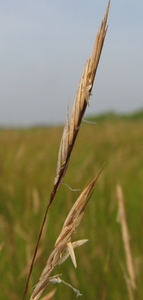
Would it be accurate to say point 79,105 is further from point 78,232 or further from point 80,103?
point 78,232

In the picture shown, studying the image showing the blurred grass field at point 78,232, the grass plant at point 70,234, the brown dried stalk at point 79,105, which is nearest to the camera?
the brown dried stalk at point 79,105

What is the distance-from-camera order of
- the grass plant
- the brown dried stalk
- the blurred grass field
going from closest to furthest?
1. the brown dried stalk
2. the grass plant
3. the blurred grass field

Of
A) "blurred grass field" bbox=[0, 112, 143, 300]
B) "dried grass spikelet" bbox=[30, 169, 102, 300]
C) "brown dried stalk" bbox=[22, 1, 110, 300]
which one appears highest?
"brown dried stalk" bbox=[22, 1, 110, 300]

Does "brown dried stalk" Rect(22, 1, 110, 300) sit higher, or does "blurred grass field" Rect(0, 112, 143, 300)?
"brown dried stalk" Rect(22, 1, 110, 300)

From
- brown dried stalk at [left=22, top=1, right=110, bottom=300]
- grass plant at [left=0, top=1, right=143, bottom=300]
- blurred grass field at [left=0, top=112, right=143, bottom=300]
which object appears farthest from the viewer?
blurred grass field at [left=0, top=112, right=143, bottom=300]

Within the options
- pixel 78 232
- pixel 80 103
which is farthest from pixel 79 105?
pixel 78 232

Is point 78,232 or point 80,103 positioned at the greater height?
point 80,103

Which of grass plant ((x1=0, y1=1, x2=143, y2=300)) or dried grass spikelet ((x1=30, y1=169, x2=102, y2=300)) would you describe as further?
grass plant ((x1=0, y1=1, x2=143, y2=300))

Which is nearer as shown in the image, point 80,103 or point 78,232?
point 80,103

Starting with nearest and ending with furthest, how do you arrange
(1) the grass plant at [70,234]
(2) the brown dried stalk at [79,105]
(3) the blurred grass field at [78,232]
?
(2) the brown dried stalk at [79,105]
(1) the grass plant at [70,234]
(3) the blurred grass field at [78,232]

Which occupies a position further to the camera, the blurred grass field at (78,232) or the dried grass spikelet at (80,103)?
the blurred grass field at (78,232)
